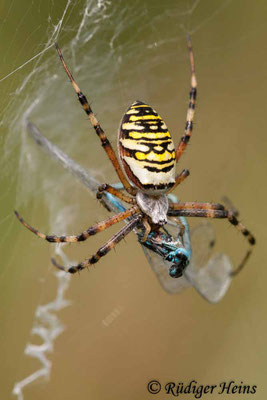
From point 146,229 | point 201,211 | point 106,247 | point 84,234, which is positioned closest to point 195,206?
point 201,211

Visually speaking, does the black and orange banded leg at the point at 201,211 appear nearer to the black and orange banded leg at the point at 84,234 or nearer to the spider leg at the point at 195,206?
the spider leg at the point at 195,206

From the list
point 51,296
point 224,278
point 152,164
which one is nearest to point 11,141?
point 152,164

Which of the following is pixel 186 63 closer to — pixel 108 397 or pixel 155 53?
pixel 155 53

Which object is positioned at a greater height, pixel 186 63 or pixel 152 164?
pixel 186 63

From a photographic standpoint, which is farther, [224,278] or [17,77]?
[224,278]

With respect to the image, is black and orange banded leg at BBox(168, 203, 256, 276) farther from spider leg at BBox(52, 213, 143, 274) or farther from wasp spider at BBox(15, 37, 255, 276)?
spider leg at BBox(52, 213, 143, 274)

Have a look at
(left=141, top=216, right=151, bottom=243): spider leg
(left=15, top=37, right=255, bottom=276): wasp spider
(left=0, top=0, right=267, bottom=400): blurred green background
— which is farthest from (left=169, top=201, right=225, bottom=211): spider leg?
(left=0, top=0, right=267, bottom=400): blurred green background

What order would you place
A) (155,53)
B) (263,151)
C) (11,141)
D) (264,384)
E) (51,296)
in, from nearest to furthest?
(11,141) → (264,384) → (51,296) → (155,53) → (263,151)
